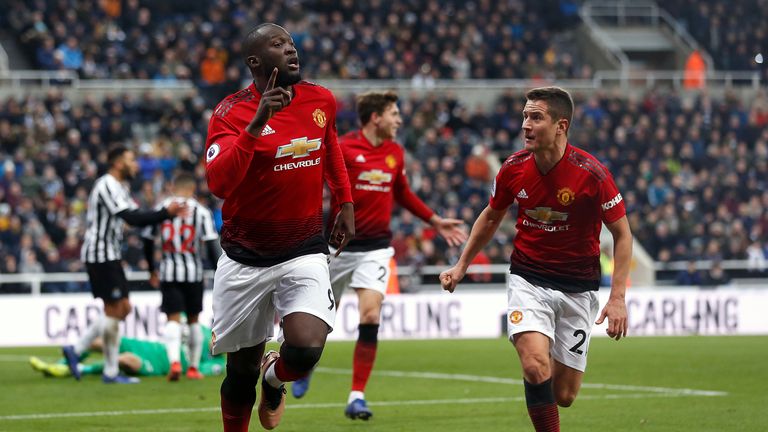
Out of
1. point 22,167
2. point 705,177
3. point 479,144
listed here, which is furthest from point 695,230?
point 22,167

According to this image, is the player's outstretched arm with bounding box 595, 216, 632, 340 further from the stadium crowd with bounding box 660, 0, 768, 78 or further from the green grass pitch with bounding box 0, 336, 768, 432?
the stadium crowd with bounding box 660, 0, 768, 78

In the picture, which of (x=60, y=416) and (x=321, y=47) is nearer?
(x=60, y=416)

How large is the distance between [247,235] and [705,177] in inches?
1001

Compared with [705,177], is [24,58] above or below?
above

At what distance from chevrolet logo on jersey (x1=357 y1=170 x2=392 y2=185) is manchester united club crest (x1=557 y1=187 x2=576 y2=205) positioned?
12.5 feet

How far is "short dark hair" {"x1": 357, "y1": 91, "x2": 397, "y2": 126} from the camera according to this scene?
11.5 m

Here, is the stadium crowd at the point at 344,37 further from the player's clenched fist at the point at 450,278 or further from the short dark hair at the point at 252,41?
the short dark hair at the point at 252,41

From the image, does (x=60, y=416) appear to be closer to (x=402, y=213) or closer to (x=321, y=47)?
(x=402, y=213)

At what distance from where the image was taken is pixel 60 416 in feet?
35.4

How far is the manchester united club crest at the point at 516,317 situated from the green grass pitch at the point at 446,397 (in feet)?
6.92

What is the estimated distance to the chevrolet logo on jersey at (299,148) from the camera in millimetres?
7179

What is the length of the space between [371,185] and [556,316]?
12.5ft

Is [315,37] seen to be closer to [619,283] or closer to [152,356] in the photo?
[152,356]

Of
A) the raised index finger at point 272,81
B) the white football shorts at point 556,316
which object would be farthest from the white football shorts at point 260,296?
the white football shorts at point 556,316
